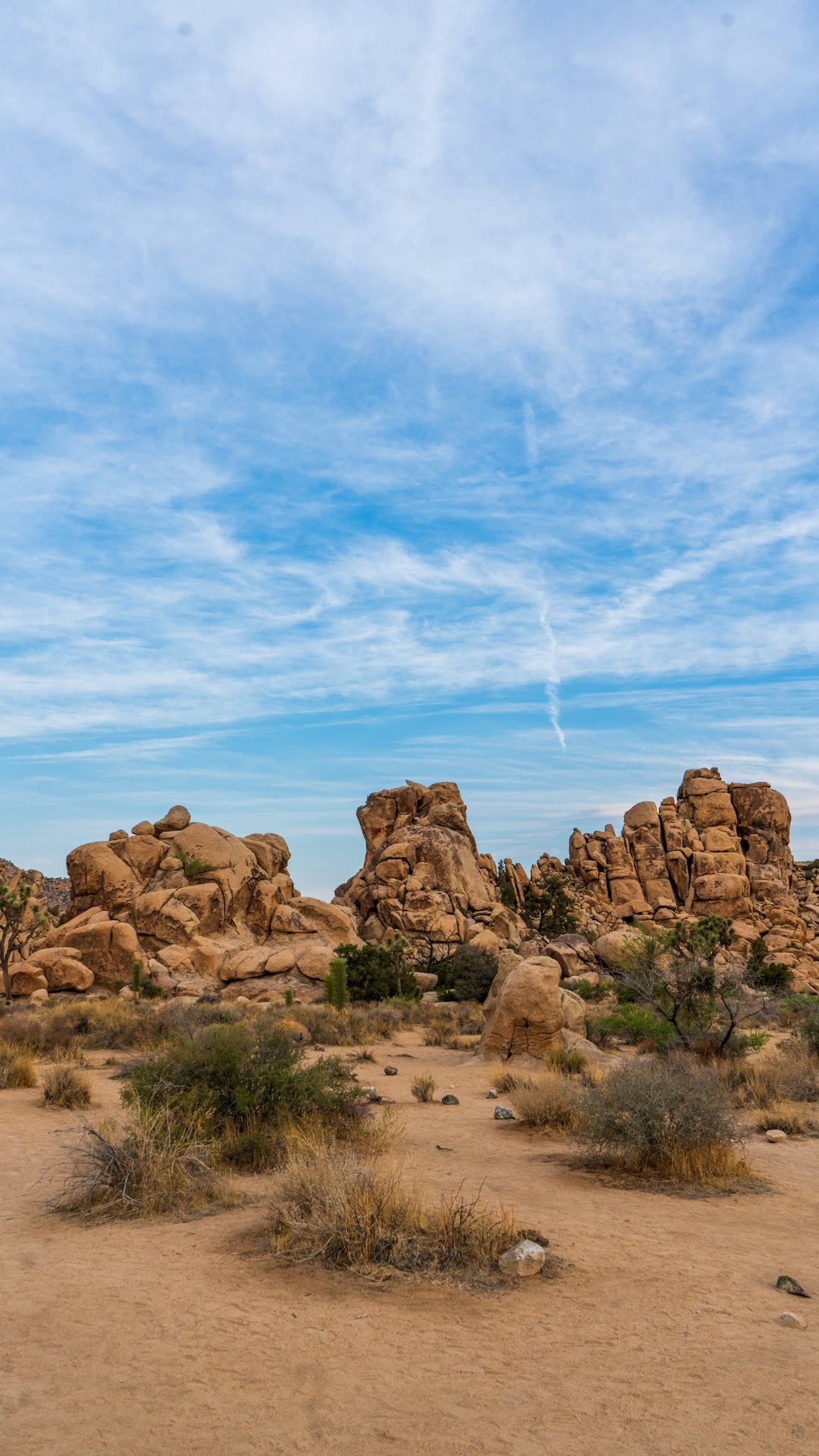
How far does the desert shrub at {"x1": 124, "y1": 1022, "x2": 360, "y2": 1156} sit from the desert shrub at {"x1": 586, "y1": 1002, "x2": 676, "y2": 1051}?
11.5 metres

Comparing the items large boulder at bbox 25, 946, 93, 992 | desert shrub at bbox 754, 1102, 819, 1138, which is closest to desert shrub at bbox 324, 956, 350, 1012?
large boulder at bbox 25, 946, 93, 992

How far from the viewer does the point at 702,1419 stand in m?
4.49

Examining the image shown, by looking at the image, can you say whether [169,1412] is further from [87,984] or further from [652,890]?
[652,890]

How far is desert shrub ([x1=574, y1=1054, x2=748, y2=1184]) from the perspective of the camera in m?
9.48

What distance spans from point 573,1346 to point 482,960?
30472 millimetres

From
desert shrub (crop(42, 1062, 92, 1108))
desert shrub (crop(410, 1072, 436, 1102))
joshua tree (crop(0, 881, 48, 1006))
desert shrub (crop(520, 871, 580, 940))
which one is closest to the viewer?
desert shrub (crop(42, 1062, 92, 1108))

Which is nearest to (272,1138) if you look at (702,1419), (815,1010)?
(702,1419)

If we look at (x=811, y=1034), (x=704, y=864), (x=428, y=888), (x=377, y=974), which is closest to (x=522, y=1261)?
(x=811, y=1034)

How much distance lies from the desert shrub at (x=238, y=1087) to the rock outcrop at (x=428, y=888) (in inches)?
1185

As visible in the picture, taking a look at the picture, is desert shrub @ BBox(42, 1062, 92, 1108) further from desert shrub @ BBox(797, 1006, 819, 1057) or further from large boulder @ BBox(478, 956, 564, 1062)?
desert shrub @ BBox(797, 1006, 819, 1057)

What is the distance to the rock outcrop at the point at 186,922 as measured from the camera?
34.7 m

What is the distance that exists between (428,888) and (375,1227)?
4079 cm

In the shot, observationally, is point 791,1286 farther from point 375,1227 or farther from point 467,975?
point 467,975

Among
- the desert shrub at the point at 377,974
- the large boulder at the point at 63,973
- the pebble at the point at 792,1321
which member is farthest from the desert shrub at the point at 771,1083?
the large boulder at the point at 63,973
